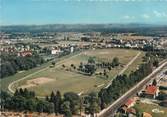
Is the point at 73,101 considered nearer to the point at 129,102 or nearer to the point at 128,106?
the point at 128,106

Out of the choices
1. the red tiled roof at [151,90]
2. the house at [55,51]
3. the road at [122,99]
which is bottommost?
the road at [122,99]

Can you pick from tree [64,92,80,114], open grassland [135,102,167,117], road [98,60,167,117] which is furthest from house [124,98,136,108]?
tree [64,92,80,114]

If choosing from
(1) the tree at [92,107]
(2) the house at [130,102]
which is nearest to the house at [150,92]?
(2) the house at [130,102]

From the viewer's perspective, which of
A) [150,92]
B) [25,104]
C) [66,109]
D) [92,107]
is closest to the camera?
[66,109]

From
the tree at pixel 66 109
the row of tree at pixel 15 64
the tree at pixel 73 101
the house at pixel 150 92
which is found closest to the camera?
the tree at pixel 66 109

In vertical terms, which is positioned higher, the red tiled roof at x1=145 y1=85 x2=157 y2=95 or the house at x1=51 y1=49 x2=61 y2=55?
the house at x1=51 y1=49 x2=61 y2=55

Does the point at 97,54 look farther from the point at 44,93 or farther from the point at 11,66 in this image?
the point at 44,93

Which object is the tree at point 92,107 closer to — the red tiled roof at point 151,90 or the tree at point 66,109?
the tree at point 66,109

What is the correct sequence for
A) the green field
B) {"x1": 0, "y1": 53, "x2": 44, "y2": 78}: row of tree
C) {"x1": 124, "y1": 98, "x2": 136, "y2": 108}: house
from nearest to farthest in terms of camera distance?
{"x1": 124, "y1": 98, "x2": 136, "y2": 108}: house → the green field → {"x1": 0, "y1": 53, "x2": 44, "y2": 78}: row of tree

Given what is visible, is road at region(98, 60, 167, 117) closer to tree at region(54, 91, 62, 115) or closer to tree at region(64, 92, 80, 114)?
tree at region(64, 92, 80, 114)

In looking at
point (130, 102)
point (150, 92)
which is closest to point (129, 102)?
point (130, 102)

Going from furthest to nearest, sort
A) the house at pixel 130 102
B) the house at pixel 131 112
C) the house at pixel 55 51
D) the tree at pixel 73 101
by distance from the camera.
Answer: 1. the house at pixel 55 51
2. the house at pixel 130 102
3. the tree at pixel 73 101
4. the house at pixel 131 112
